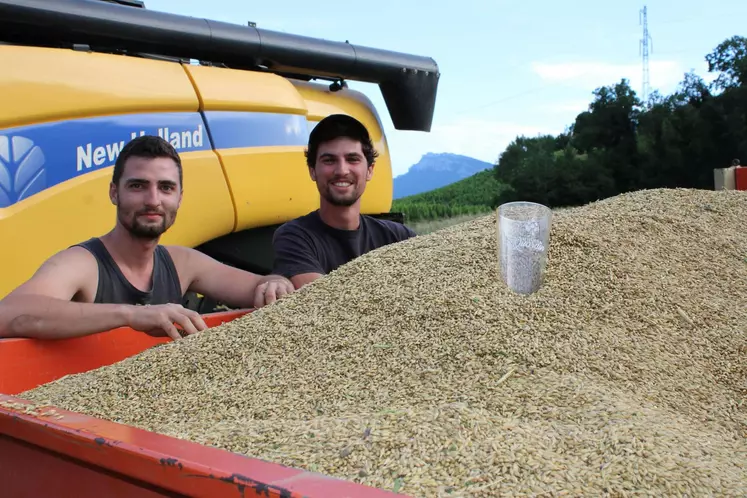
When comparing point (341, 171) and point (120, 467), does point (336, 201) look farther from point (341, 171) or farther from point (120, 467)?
point (120, 467)

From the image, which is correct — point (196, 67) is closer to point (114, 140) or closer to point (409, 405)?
point (114, 140)

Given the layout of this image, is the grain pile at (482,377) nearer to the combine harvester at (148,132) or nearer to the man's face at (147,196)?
the combine harvester at (148,132)

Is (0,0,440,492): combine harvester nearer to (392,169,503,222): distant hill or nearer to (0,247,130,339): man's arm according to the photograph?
(0,247,130,339): man's arm

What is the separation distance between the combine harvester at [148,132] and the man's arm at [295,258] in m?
0.48

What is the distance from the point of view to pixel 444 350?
1.65 m

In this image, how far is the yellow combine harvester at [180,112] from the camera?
297 cm

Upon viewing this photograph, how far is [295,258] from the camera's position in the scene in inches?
113

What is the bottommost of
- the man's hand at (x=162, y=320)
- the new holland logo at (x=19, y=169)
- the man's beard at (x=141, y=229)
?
the man's hand at (x=162, y=320)

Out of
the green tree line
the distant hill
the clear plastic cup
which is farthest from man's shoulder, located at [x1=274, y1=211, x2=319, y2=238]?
the distant hill

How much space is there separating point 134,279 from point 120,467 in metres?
1.59

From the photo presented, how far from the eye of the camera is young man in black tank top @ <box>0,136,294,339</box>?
207 cm

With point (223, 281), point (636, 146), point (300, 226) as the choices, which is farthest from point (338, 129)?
point (636, 146)

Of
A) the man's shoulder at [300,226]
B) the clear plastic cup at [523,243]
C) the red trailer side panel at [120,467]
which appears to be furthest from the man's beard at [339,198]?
the red trailer side panel at [120,467]

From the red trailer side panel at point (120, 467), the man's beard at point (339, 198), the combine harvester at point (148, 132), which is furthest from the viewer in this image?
the man's beard at point (339, 198)
